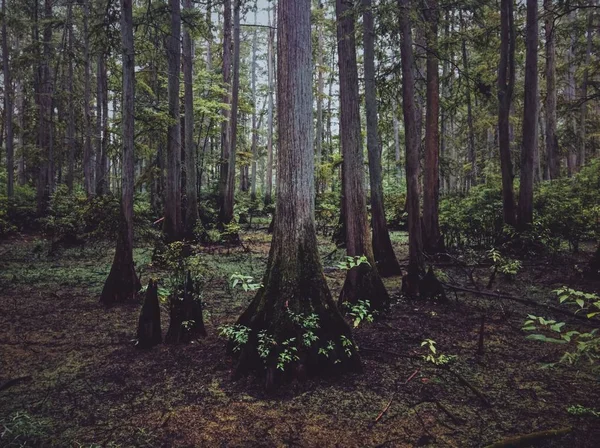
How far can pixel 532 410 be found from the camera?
11.1ft

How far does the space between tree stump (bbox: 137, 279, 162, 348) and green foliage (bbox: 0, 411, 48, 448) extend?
1715mm

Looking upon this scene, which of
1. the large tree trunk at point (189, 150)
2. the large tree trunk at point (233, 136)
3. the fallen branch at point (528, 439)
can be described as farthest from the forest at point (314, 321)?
the large tree trunk at point (233, 136)

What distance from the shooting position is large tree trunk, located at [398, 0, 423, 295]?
6.60 m

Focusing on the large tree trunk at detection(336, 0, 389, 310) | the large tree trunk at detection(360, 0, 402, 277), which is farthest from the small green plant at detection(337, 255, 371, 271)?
the large tree trunk at detection(360, 0, 402, 277)

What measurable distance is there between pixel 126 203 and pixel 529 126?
1127cm

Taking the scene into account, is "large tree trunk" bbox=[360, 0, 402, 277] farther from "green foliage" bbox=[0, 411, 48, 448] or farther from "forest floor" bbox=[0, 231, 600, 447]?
"green foliage" bbox=[0, 411, 48, 448]

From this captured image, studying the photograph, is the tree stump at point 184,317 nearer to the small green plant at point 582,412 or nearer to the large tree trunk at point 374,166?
the small green plant at point 582,412

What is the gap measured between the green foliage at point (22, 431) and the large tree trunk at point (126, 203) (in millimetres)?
3842

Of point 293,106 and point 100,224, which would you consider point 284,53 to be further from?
point 100,224

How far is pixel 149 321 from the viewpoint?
5.05 meters

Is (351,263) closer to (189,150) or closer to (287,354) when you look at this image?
(287,354)

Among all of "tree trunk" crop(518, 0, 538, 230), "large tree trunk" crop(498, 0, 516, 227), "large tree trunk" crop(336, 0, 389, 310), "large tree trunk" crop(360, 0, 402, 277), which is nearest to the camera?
"large tree trunk" crop(336, 0, 389, 310)

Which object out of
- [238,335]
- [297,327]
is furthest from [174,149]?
[297,327]

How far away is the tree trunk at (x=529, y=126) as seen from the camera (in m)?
10.3
